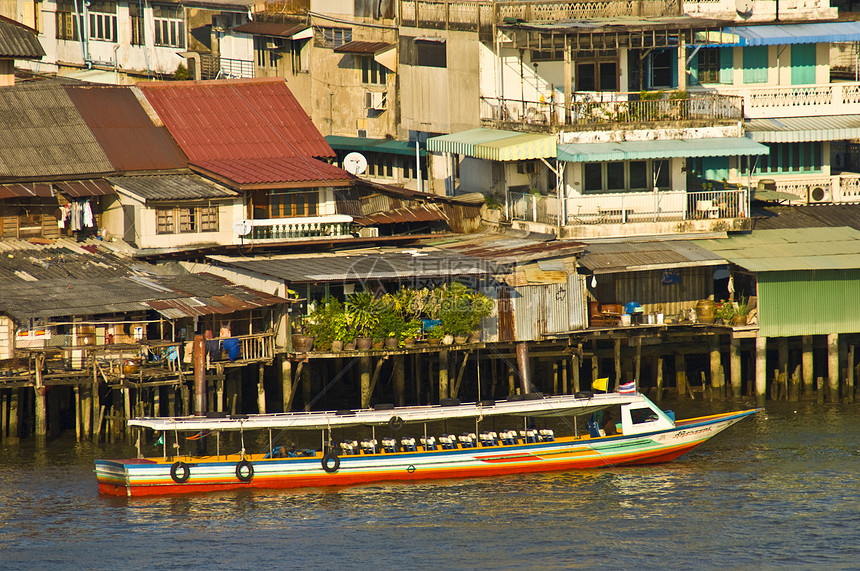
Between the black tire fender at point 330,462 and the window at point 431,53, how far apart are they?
71.2 ft

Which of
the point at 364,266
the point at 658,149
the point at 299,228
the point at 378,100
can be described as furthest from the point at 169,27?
the point at 658,149

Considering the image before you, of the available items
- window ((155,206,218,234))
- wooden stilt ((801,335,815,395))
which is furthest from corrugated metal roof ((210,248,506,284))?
wooden stilt ((801,335,815,395))

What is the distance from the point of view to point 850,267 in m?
50.0

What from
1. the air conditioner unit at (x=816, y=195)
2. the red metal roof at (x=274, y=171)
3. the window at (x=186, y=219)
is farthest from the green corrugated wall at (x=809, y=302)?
the window at (x=186, y=219)

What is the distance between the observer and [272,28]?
66.4 metres

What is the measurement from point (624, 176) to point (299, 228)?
1134 cm

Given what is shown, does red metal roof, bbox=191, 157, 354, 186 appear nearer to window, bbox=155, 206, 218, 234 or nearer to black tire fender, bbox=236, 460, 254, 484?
window, bbox=155, 206, 218, 234

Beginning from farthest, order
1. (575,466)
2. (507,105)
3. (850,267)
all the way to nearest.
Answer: (507,105), (850,267), (575,466)

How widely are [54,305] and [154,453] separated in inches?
207

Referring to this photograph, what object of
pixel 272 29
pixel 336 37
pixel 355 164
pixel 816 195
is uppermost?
pixel 272 29

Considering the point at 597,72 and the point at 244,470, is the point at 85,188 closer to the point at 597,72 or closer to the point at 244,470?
the point at 244,470

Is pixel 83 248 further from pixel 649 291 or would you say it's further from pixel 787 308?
pixel 787 308

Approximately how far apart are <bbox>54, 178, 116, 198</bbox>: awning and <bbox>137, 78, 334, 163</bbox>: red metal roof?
139 inches

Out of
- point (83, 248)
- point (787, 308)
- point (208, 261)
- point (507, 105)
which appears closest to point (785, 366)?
point (787, 308)
